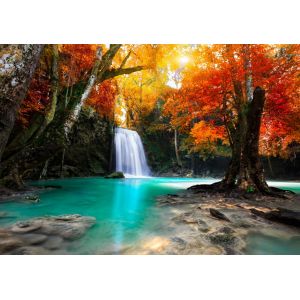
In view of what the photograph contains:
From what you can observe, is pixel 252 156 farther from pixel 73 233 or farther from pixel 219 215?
pixel 73 233

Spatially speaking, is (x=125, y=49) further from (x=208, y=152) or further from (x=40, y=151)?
(x=208, y=152)

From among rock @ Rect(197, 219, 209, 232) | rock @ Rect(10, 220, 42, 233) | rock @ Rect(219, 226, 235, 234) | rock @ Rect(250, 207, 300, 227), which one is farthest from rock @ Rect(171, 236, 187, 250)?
rock @ Rect(10, 220, 42, 233)

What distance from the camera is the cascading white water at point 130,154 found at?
18469 millimetres

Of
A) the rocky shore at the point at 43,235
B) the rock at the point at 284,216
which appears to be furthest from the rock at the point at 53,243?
the rock at the point at 284,216

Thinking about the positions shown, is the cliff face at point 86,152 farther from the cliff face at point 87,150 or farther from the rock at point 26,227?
the rock at point 26,227

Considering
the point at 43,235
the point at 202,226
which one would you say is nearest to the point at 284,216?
the point at 202,226

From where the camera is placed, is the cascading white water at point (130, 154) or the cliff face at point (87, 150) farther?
the cascading white water at point (130, 154)

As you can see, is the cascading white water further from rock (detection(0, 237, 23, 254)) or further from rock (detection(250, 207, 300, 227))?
rock (detection(0, 237, 23, 254))

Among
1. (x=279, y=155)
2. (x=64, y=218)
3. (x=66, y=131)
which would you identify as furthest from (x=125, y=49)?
(x=279, y=155)

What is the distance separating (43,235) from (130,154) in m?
16.5

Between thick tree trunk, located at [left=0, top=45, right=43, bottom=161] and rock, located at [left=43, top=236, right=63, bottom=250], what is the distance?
1.31 m

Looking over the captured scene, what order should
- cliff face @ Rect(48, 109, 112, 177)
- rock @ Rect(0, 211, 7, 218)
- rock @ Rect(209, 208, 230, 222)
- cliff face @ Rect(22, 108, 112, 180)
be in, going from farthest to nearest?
cliff face @ Rect(48, 109, 112, 177) < cliff face @ Rect(22, 108, 112, 180) < rock @ Rect(0, 211, 7, 218) < rock @ Rect(209, 208, 230, 222)

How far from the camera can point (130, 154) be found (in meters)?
19.4

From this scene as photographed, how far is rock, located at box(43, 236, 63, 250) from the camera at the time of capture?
2.59 m
